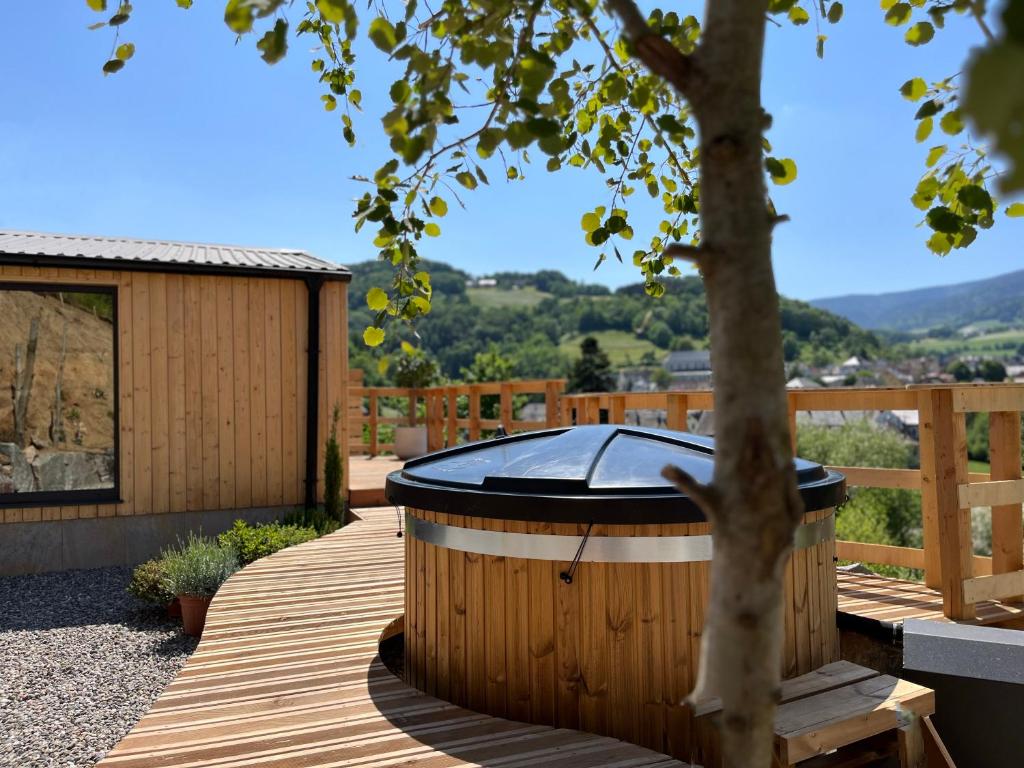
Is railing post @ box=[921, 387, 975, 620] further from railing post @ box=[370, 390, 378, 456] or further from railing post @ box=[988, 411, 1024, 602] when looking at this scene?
railing post @ box=[370, 390, 378, 456]

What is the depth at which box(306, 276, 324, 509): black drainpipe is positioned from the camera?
7.80m

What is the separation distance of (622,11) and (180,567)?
524cm

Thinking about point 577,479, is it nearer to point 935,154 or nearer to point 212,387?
point 935,154

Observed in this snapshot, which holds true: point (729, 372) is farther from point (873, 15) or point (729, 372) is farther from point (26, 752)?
point (26, 752)

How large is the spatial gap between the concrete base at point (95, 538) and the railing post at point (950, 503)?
621 cm

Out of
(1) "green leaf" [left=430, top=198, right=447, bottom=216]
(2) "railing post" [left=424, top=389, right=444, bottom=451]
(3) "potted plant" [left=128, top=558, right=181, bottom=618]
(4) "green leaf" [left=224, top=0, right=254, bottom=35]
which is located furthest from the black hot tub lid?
(2) "railing post" [left=424, top=389, right=444, bottom=451]

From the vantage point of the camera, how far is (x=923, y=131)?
170cm

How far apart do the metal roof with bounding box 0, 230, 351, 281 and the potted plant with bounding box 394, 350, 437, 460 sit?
2730 millimetres

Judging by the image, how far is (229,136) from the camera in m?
39.7

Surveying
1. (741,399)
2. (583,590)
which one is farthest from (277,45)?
(583,590)

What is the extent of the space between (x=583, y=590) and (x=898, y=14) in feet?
6.38

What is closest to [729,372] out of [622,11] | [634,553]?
[622,11]

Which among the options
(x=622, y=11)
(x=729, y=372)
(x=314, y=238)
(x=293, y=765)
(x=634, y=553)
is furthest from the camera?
(x=314, y=238)

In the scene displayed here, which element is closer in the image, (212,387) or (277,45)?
(277,45)
